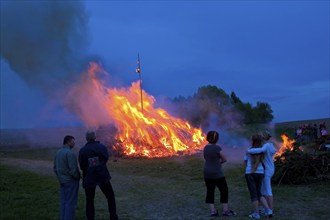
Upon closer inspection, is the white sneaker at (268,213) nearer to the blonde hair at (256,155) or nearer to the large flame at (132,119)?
the blonde hair at (256,155)

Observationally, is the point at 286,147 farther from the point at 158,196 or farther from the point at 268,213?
the point at 268,213

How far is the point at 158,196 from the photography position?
10656 millimetres

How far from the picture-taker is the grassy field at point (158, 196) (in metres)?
8.48

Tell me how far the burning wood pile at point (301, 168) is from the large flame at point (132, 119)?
10703mm

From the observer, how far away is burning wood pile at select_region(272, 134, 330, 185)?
1160 cm

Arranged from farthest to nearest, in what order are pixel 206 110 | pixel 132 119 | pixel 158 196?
pixel 206 110, pixel 132 119, pixel 158 196

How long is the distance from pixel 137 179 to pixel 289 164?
17.7 ft

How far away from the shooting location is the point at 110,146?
2317 cm

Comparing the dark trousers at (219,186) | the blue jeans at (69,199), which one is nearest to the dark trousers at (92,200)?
the blue jeans at (69,199)

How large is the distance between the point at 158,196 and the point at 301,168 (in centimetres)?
442

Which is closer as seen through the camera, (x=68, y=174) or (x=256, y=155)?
(x=68, y=174)

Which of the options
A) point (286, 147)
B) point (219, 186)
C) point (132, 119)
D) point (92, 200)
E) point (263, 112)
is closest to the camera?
point (92, 200)

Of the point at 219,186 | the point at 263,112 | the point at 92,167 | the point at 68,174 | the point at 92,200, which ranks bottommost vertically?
the point at 92,200

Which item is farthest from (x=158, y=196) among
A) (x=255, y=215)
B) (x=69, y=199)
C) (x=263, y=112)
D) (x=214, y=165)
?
(x=263, y=112)
